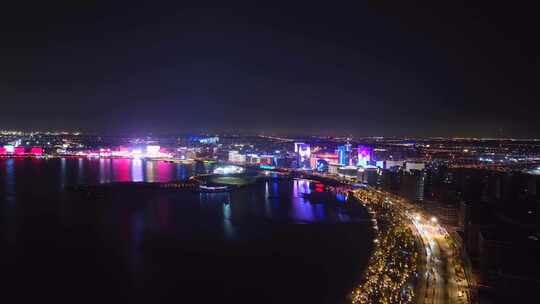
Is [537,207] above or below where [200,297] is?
above

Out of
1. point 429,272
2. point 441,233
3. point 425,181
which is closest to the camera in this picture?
point 429,272

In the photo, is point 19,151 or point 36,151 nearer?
point 19,151

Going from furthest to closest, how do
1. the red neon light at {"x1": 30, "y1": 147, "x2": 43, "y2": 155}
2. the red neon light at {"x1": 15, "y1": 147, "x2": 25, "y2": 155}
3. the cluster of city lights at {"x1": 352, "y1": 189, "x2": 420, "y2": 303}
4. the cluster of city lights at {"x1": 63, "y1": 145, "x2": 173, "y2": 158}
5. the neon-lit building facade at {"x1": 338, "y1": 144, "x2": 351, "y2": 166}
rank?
the cluster of city lights at {"x1": 63, "y1": 145, "x2": 173, "y2": 158} → the red neon light at {"x1": 30, "y1": 147, "x2": 43, "y2": 155} → the red neon light at {"x1": 15, "y1": 147, "x2": 25, "y2": 155} → the neon-lit building facade at {"x1": 338, "y1": 144, "x2": 351, "y2": 166} → the cluster of city lights at {"x1": 352, "y1": 189, "x2": 420, "y2": 303}

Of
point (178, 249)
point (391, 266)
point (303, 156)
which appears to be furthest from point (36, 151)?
point (391, 266)

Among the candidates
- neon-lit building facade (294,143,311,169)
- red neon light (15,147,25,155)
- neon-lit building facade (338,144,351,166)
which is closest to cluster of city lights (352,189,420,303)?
neon-lit building facade (338,144,351,166)

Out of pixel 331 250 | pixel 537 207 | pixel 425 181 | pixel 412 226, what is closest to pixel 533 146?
pixel 425 181

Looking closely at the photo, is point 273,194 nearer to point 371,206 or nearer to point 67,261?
point 371,206

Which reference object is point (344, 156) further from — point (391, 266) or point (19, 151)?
point (19, 151)

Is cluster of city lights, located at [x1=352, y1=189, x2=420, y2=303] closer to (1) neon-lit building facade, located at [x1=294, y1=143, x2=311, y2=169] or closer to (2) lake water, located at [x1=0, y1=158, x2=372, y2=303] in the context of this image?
(2) lake water, located at [x1=0, y1=158, x2=372, y2=303]
